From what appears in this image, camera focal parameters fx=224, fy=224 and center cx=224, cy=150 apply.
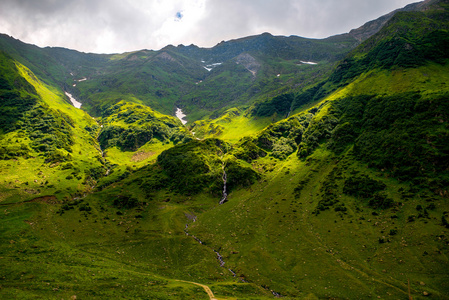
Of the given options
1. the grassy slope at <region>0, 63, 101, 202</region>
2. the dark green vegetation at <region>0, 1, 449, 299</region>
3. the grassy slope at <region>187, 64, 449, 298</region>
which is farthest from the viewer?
the grassy slope at <region>0, 63, 101, 202</region>

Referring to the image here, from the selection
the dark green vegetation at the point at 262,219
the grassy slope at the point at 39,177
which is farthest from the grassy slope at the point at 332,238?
the grassy slope at the point at 39,177

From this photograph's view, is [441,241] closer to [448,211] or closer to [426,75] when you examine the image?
[448,211]

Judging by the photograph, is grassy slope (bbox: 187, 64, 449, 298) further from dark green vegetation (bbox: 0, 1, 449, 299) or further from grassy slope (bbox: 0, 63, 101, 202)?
grassy slope (bbox: 0, 63, 101, 202)

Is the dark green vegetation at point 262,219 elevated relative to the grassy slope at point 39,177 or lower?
lower

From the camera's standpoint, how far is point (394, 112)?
468ft

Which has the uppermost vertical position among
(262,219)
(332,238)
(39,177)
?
(39,177)

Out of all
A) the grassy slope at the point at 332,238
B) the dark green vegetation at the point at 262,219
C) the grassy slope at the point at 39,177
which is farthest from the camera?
the grassy slope at the point at 39,177

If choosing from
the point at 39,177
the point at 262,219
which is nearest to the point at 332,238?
the point at 262,219

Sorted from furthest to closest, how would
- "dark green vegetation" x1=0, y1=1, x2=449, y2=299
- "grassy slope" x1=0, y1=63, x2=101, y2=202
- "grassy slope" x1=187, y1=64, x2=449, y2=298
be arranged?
1. "grassy slope" x1=0, y1=63, x2=101, y2=202
2. "grassy slope" x1=187, y1=64, x2=449, y2=298
3. "dark green vegetation" x1=0, y1=1, x2=449, y2=299

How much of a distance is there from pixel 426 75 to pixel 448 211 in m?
150

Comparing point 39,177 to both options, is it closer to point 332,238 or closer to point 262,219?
point 262,219

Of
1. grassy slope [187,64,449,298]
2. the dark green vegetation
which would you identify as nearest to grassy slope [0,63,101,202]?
the dark green vegetation

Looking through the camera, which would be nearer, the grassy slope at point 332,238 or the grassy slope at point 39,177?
the grassy slope at point 332,238

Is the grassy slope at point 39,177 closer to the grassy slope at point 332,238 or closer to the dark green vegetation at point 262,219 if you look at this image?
the dark green vegetation at point 262,219
